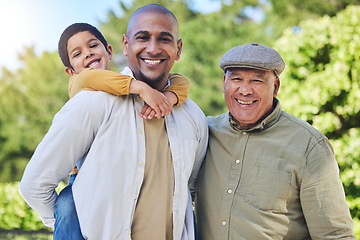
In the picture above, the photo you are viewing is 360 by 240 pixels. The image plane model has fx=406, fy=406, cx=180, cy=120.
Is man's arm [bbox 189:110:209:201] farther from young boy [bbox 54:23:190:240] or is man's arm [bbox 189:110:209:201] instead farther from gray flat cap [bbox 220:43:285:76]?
gray flat cap [bbox 220:43:285:76]

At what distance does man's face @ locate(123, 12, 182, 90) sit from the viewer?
7.18 feet

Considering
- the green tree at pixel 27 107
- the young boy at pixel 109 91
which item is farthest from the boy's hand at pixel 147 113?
the green tree at pixel 27 107

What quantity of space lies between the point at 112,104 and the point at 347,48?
3.94m

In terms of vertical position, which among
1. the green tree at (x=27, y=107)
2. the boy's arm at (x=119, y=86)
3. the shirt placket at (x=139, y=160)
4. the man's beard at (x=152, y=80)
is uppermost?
the green tree at (x=27, y=107)

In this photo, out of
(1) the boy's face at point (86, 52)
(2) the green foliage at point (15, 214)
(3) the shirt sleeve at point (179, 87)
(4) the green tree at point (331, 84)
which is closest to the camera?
(3) the shirt sleeve at point (179, 87)

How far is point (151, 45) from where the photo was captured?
Result: 7.18 feet

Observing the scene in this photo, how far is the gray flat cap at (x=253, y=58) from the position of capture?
229 cm

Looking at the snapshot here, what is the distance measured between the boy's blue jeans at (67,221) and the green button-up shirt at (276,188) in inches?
31.4

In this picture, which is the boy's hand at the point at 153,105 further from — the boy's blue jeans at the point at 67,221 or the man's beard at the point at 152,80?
the boy's blue jeans at the point at 67,221

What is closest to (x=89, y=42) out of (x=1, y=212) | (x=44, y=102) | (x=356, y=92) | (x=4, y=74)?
(x=356, y=92)

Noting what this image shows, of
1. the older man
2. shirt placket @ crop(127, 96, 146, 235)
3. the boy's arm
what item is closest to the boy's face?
the boy's arm

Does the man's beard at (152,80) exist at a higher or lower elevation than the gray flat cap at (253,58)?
lower

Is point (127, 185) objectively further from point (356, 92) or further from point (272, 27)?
point (272, 27)

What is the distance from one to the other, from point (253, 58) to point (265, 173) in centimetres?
65
